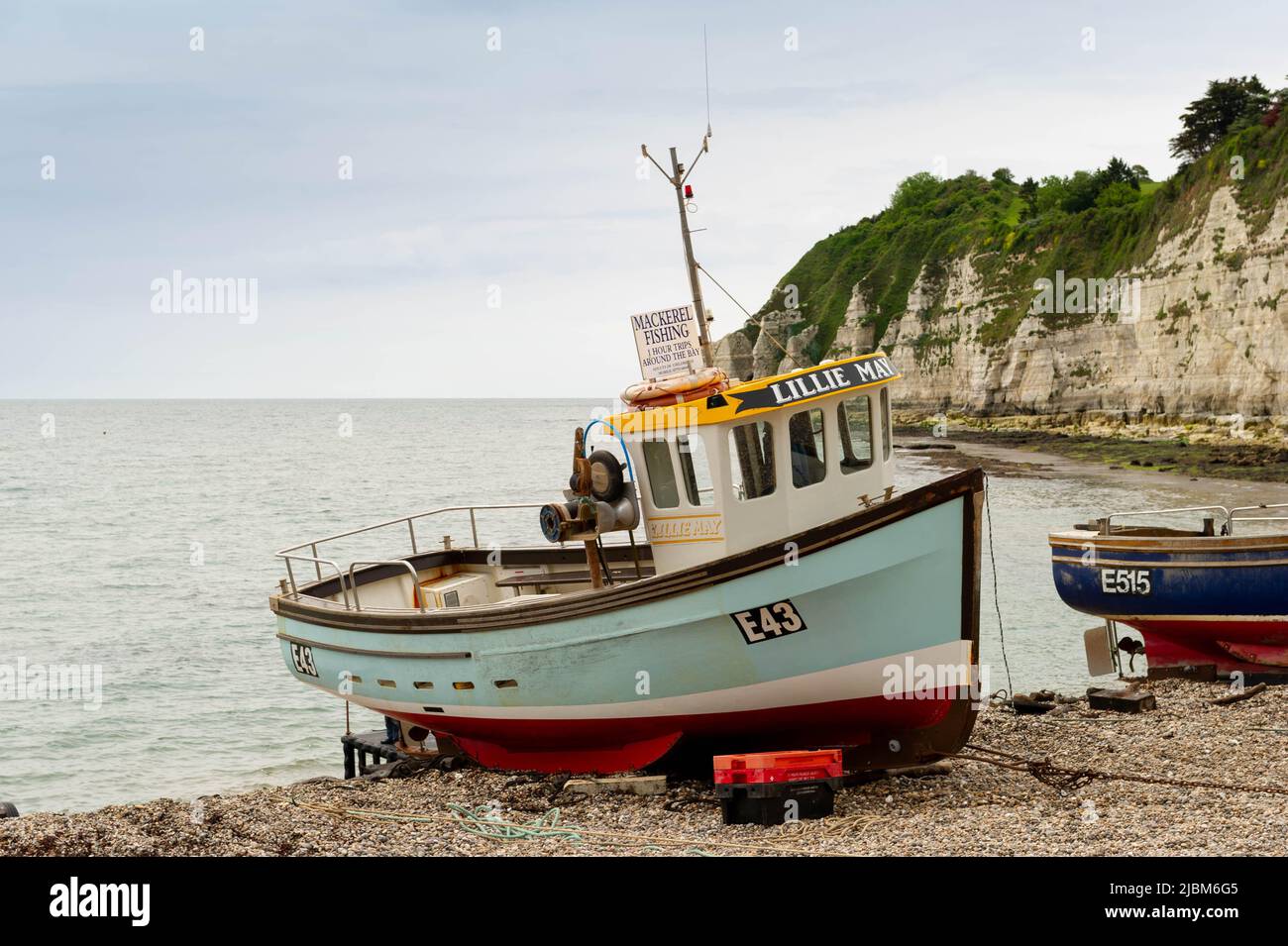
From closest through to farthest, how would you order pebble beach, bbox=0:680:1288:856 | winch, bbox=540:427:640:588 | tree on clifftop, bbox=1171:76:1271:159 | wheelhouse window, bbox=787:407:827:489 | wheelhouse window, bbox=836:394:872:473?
pebble beach, bbox=0:680:1288:856
wheelhouse window, bbox=787:407:827:489
wheelhouse window, bbox=836:394:872:473
winch, bbox=540:427:640:588
tree on clifftop, bbox=1171:76:1271:159

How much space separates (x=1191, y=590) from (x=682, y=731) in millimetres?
8320

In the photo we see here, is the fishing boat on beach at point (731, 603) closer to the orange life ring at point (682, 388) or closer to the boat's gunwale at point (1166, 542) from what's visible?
the orange life ring at point (682, 388)

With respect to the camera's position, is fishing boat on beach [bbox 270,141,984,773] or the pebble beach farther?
fishing boat on beach [bbox 270,141,984,773]

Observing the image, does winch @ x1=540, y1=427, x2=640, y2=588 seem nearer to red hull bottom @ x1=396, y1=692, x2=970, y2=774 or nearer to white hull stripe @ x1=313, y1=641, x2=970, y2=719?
white hull stripe @ x1=313, y1=641, x2=970, y2=719

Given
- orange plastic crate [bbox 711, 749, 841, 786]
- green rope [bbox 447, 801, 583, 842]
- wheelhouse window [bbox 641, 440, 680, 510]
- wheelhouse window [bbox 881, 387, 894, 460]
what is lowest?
green rope [bbox 447, 801, 583, 842]

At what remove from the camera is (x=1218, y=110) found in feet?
263

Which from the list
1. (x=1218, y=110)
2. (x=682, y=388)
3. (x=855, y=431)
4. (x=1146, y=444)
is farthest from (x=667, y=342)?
(x=1218, y=110)

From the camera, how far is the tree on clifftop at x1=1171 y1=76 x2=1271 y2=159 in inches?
3113

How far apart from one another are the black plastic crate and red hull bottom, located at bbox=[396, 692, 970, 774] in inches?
44.7

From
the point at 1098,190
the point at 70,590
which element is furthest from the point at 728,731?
the point at 1098,190

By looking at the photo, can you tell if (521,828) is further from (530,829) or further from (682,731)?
(682,731)

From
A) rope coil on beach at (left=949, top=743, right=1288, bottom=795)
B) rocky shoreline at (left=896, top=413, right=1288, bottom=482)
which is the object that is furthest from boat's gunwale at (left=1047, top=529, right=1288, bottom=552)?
rocky shoreline at (left=896, top=413, right=1288, bottom=482)

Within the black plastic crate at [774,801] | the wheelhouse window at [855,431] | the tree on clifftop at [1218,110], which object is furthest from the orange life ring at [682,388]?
the tree on clifftop at [1218,110]

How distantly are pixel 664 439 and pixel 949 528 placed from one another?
2961 millimetres
